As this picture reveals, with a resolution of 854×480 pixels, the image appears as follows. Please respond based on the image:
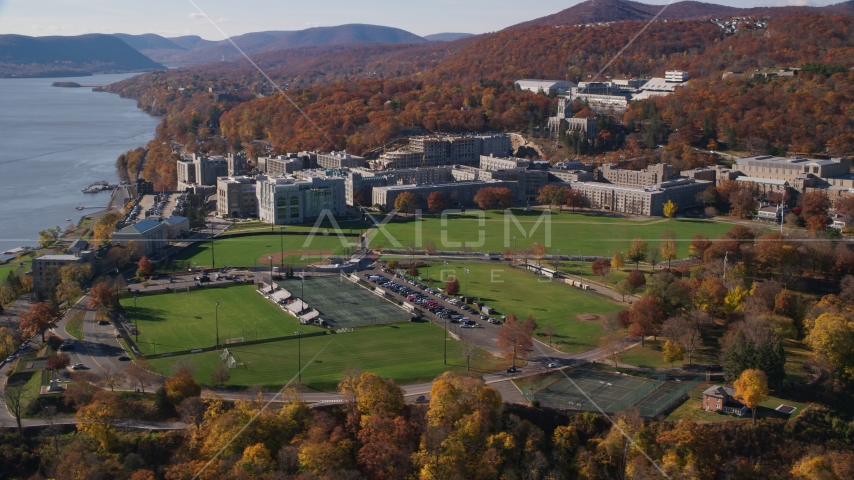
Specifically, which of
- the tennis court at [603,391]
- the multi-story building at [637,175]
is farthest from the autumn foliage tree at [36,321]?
the multi-story building at [637,175]

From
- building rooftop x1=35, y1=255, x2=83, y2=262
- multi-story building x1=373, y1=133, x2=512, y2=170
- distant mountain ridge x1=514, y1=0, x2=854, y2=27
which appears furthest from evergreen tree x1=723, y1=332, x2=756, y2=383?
distant mountain ridge x1=514, y1=0, x2=854, y2=27

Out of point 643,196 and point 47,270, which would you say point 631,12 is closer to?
point 643,196

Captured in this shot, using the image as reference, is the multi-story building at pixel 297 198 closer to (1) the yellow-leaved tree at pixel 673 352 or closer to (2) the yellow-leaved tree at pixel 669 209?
(2) the yellow-leaved tree at pixel 669 209

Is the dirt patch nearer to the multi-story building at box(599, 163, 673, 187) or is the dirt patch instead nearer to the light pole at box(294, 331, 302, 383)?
the light pole at box(294, 331, 302, 383)

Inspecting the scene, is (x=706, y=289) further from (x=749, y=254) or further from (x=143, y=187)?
(x=143, y=187)

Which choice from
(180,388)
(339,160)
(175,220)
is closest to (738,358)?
(180,388)

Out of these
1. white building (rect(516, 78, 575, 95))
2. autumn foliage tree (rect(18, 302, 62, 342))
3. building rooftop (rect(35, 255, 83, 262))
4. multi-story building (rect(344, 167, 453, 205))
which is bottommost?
autumn foliage tree (rect(18, 302, 62, 342))
